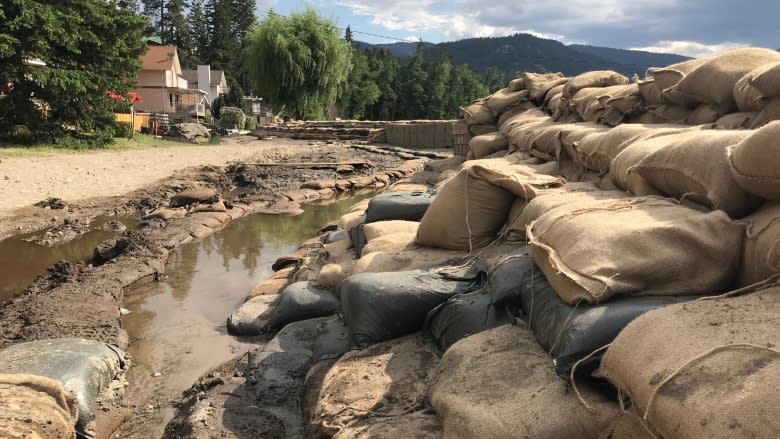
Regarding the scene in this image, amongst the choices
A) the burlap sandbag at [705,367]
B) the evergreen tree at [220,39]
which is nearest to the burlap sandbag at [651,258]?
the burlap sandbag at [705,367]

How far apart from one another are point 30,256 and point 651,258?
6.63 metres

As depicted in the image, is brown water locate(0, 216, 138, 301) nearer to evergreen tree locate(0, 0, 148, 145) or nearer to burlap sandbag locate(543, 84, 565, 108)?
burlap sandbag locate(543, 84, 565, 108)

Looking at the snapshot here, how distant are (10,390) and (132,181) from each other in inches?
377

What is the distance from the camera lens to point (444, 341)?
8.78 feet

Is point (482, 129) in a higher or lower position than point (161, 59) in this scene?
lower

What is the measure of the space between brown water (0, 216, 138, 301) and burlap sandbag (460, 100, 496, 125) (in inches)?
197

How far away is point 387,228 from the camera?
4359 millimetres

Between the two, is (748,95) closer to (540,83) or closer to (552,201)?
(552,201)

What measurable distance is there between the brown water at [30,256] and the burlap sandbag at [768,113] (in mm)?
5773

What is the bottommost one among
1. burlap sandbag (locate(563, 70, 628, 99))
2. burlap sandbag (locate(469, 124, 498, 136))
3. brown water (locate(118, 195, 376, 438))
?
brown water (locate(118, 195, 376, 438))

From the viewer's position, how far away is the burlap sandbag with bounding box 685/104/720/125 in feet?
11.7

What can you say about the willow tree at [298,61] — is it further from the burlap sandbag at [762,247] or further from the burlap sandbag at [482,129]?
the burlap sandbag at [762,247]

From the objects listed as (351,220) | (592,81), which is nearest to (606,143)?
(592,81)

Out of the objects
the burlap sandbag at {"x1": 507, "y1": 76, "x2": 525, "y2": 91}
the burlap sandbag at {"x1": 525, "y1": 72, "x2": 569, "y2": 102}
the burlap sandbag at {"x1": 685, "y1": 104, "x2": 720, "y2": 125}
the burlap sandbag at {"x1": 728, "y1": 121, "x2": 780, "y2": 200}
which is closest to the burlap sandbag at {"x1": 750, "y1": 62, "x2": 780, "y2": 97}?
the burlap sandbag at {"x1": 685, "y1": 104, "x2": 720, "y2": 125}
